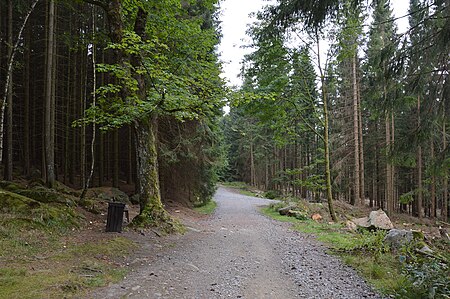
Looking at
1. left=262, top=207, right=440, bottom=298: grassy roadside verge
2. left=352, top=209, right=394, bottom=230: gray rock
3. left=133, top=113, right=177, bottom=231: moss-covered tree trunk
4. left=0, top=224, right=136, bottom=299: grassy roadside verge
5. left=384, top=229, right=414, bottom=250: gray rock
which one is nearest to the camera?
left=0, top=224, right=136, bottom=299: grassy roadside verge

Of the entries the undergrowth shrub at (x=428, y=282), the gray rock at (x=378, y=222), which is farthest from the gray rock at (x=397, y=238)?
the gray rock at (x=378, y=222)

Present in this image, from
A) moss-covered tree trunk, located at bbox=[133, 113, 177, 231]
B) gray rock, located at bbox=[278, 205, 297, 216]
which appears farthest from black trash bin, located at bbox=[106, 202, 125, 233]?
gray rock, located at bbox=[278, 205, 297, 216]

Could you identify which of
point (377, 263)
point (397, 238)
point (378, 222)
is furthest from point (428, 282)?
point (378, 222)

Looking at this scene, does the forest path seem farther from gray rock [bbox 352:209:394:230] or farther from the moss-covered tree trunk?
gray rock [bbox 352:209:394:230]

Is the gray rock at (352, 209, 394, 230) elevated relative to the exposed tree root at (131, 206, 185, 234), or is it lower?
lower

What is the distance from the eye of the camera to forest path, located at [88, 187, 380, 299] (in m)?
4.24

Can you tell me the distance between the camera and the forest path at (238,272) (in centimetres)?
424

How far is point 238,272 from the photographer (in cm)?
524

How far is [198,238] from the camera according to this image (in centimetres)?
820

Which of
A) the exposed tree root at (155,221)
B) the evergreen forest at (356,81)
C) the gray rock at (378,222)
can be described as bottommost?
the gray rock at (378,222)

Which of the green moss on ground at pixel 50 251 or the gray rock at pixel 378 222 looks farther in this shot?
the gray rock at pixel 378 222

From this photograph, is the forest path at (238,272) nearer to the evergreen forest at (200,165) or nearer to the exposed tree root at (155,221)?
the evergreen forest at (200,165)

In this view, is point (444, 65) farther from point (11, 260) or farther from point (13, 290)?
point (11, 260)

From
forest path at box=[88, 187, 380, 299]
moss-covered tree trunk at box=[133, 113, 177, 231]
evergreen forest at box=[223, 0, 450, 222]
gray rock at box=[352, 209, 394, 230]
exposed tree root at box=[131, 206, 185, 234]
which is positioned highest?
evergreen forest at box=[223, 0, 450, 222]
